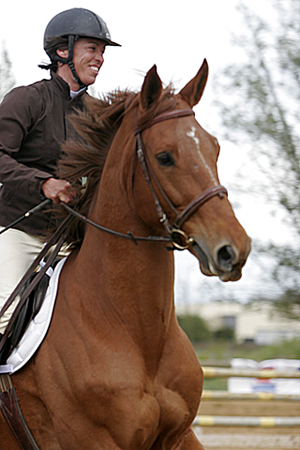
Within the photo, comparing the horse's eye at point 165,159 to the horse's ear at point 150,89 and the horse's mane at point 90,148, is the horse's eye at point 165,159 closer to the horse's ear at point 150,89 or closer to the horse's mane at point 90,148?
the horse's ear at point 150,89

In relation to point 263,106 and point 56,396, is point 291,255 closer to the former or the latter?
point 263,106

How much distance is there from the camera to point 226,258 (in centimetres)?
256

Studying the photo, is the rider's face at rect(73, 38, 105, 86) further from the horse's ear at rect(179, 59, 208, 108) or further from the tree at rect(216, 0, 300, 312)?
the tree at rect(216, 0, 300, 312)

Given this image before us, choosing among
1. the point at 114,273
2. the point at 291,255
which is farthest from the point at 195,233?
the point at 291,255

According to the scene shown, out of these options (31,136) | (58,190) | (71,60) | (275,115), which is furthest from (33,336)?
(275,115)

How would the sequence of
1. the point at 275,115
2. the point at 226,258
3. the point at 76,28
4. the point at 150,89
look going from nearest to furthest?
the point at 226,258 < the point at 150,89 < the point at 76,28 < the point at 275,115

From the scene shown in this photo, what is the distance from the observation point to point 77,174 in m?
3.45

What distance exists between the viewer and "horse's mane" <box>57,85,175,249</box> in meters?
3.28

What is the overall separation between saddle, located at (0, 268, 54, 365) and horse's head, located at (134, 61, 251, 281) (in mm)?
801

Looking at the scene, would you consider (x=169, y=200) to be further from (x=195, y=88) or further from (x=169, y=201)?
(x=195, y=88)

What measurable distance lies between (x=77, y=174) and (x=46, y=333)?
94 cm

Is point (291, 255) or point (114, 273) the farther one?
point (291, 255)

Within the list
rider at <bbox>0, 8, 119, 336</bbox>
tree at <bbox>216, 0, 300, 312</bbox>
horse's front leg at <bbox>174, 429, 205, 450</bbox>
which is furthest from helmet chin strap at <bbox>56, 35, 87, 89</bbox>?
tree at <bbox>216, 0, 300, 312</bbox>

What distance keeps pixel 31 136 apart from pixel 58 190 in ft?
1.92
